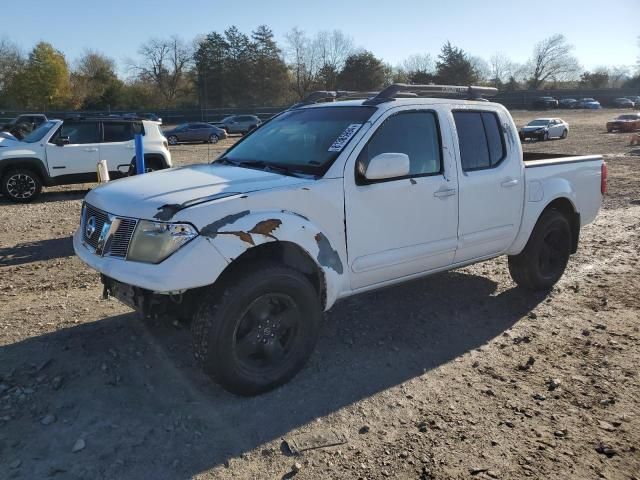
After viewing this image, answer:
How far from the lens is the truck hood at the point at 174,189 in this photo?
3241 mm

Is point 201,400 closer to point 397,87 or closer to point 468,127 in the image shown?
point 397,87

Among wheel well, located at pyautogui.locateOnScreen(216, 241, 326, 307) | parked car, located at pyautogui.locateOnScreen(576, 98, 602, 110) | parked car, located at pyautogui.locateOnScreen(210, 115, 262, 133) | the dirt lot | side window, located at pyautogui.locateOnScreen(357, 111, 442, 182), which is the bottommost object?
the dirt lot

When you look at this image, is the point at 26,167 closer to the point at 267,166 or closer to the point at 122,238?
the point at 267,166

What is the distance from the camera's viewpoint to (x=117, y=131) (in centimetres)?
1234

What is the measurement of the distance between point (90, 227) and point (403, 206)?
227 cm

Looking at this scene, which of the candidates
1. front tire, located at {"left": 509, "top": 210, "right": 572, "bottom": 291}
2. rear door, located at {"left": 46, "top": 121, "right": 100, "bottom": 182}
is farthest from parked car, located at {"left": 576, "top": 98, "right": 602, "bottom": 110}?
front tire, located at {"left": 509, "top": 210, "right": 572, "bottom": 291}

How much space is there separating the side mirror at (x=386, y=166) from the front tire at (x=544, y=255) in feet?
7.38

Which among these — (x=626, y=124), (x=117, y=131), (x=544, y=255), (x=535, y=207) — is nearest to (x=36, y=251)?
(x=117, y=131)

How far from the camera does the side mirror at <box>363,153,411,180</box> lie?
3.72m

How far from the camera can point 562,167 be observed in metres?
5.50

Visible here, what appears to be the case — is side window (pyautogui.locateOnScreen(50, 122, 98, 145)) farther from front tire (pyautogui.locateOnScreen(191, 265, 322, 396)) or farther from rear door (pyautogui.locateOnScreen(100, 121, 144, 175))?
front tire (pyautogui.locateOnScreen(191, 265, 322, 396))

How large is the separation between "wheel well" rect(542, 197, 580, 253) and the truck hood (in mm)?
3192

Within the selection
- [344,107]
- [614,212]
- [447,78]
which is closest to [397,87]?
[344,107]

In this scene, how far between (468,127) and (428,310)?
5.73 ft
